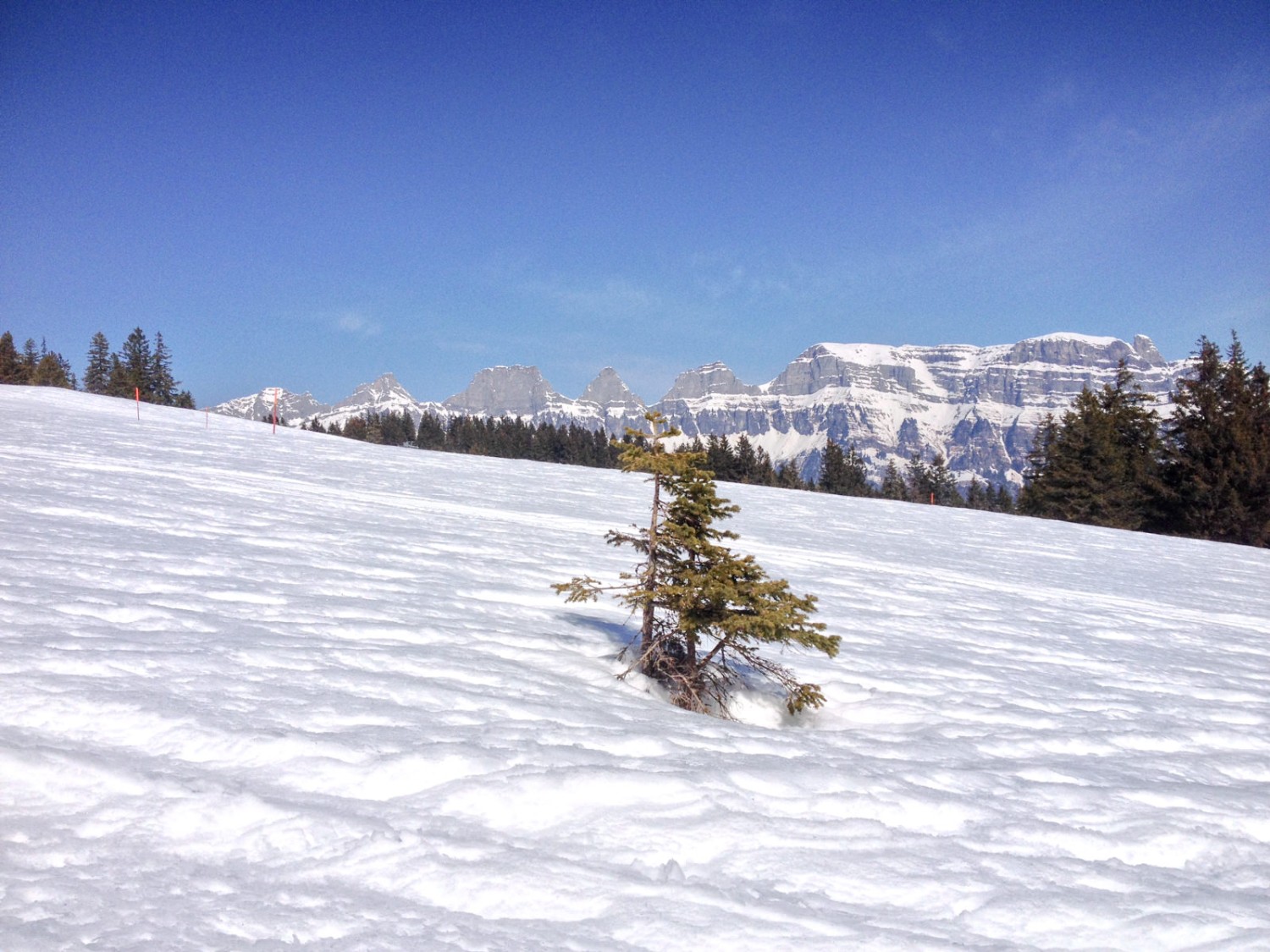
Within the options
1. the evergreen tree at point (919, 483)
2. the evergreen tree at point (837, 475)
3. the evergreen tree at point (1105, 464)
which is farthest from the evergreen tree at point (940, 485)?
the evergreen tree at point (1105, 464)

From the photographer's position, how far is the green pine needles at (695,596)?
566 centimetres

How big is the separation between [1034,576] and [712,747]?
13.1 meters

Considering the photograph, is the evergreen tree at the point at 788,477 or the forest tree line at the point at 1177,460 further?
the evergreen tree at the point at 788,477

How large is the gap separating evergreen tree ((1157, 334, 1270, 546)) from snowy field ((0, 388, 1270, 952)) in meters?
32.3

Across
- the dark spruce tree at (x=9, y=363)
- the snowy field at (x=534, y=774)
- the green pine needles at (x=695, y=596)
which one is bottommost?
the snowy field at (x=534, y=774)

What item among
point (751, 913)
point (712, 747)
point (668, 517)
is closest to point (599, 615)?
point (668, 517)

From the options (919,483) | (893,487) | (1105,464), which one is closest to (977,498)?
(919,483)

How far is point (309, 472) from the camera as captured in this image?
19.8m

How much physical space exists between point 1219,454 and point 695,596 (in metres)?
41.4

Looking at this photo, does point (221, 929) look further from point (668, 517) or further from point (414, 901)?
point (668, 517)

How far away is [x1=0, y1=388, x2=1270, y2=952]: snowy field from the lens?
2.74 metres

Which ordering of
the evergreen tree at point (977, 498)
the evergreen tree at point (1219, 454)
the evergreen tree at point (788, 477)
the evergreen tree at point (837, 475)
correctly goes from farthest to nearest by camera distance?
1. the evergreen tree at point (977, 498)
2. the evergreen tree at point (788, 477)
3. the evergreen tree at point (837, 475)
4. the evergreen tree at point (1219, 454)

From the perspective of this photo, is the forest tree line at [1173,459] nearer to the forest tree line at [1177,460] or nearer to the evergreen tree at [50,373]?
the forest tree line at [1177,460]

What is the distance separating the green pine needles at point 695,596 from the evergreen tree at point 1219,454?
3965 cm
